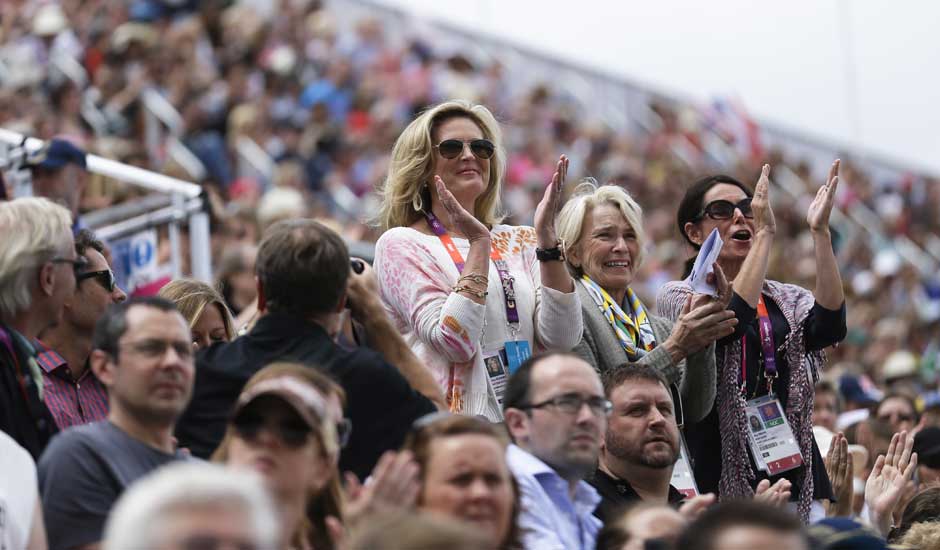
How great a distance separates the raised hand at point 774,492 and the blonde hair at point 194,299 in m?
1.94

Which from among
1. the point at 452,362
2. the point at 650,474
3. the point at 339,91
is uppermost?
the point at 339,91

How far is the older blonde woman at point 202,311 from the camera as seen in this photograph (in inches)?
225

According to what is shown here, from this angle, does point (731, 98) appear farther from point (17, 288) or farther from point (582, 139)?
point (17, 288)

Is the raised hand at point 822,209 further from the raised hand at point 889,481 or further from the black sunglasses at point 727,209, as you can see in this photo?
the raised hand at point 889,481

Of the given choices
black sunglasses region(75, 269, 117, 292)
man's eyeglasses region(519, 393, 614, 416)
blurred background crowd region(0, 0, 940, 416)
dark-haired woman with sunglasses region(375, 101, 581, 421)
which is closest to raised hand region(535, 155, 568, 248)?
dark-haired woman with sunglasses region(375, 101, 581, 421)

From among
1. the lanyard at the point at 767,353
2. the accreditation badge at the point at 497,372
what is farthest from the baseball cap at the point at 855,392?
the accreditation badge at the point at 497,372

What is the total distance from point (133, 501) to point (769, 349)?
12.0 feet

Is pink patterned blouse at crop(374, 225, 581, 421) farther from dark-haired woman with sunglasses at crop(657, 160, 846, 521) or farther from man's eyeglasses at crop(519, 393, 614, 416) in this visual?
dark-haired woman with sunglasses at crop(657, 160, 846, 521)

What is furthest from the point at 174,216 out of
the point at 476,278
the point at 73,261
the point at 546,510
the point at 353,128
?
the point at 353,128

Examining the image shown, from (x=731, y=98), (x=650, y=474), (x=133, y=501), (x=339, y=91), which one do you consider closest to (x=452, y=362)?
(x=650, y=474)

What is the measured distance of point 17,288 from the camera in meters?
4.59

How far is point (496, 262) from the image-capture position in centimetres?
579

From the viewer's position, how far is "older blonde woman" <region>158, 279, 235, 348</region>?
5711 millimetres

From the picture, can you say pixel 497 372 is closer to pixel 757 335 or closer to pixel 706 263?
pixel 706 263
